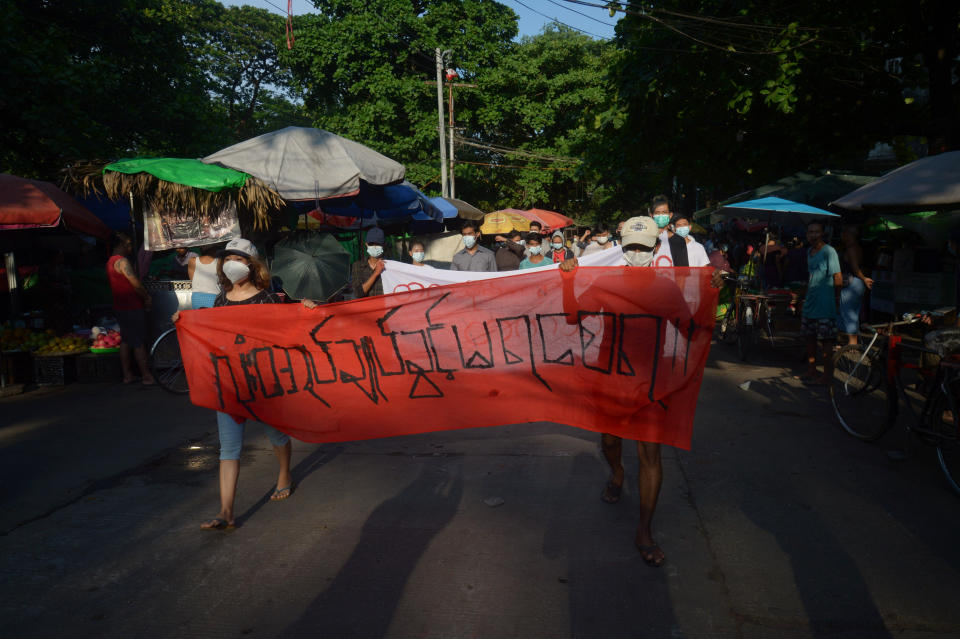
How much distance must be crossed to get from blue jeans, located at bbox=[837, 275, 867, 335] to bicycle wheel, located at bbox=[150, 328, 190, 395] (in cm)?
846

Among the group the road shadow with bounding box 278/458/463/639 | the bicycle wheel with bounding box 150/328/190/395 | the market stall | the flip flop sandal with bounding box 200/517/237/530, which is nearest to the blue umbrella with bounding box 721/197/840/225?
the road shadow with bounding box 278/458/463/639

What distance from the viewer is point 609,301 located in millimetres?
3957

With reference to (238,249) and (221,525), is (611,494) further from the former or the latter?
(238,249)

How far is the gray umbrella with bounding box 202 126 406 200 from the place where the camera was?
884cm

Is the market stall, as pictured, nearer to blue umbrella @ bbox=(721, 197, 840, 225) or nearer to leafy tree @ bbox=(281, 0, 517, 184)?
blue umbrella @ bbox=(721, 197, 840, 225)

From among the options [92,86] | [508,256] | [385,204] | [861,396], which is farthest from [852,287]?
[92,86]

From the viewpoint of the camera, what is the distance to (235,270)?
435 centimetres

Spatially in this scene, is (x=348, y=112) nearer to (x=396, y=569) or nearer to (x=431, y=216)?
(x=431, y=216)

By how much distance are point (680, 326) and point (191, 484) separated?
12.5 feet

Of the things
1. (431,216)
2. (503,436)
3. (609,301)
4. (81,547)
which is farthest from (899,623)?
(431,216)

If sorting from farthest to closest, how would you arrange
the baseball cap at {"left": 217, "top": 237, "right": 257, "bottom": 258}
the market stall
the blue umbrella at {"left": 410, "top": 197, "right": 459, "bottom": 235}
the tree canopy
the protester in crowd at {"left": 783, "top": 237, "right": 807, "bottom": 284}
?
the blue umbrella at {"left": 410, "top": 197, "right": 459, "bottom": 235}
the protester in crowd at {"left": 783, "top": 237, "right": 807, "bottom": 284}
the tree canopy
the market stall
the baseball cap at {"left": 217, "top": 237, "right": 257, "bottom": 258}

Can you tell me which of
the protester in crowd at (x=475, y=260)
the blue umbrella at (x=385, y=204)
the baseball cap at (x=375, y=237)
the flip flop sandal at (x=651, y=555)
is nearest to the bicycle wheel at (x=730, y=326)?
the protester in crowd at (x=475, y=260)

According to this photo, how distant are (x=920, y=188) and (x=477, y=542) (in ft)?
19.3

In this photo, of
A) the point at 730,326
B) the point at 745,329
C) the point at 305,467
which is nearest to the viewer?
the point at 305,467
